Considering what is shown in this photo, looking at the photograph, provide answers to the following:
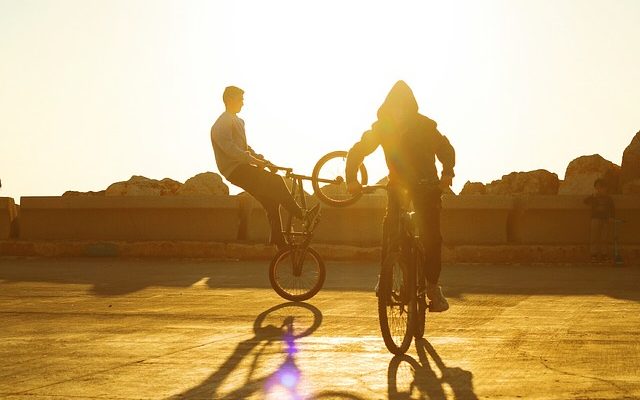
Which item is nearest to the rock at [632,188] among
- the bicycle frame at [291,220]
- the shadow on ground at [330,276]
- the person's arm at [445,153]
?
the shadow on ground at [330,276]

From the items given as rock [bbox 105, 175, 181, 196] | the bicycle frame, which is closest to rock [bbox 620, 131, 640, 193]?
rock [bbox 105, 175, 181, 196]

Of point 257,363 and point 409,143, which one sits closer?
point 257,363

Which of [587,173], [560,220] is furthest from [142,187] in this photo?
[560,220]

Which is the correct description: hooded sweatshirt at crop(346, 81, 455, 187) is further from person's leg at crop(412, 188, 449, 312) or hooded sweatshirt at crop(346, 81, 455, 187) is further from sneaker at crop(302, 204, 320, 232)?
sneaker at crop(302, 204, 320, 232)

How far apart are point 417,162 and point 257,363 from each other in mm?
2037

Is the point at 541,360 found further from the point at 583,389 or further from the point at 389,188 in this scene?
the point at 389,188

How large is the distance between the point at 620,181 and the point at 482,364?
21.2 metres

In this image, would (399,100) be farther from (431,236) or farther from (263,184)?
(263,184)

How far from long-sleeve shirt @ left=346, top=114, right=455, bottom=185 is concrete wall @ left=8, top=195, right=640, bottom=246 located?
34.8 feet

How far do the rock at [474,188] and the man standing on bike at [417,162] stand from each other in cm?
1886

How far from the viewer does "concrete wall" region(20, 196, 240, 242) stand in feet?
67.6

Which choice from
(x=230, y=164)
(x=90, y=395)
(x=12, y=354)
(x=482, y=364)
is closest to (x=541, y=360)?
(x=482, y=364)

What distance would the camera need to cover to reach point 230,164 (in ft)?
40.4

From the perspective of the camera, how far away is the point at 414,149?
8688 millimetres
